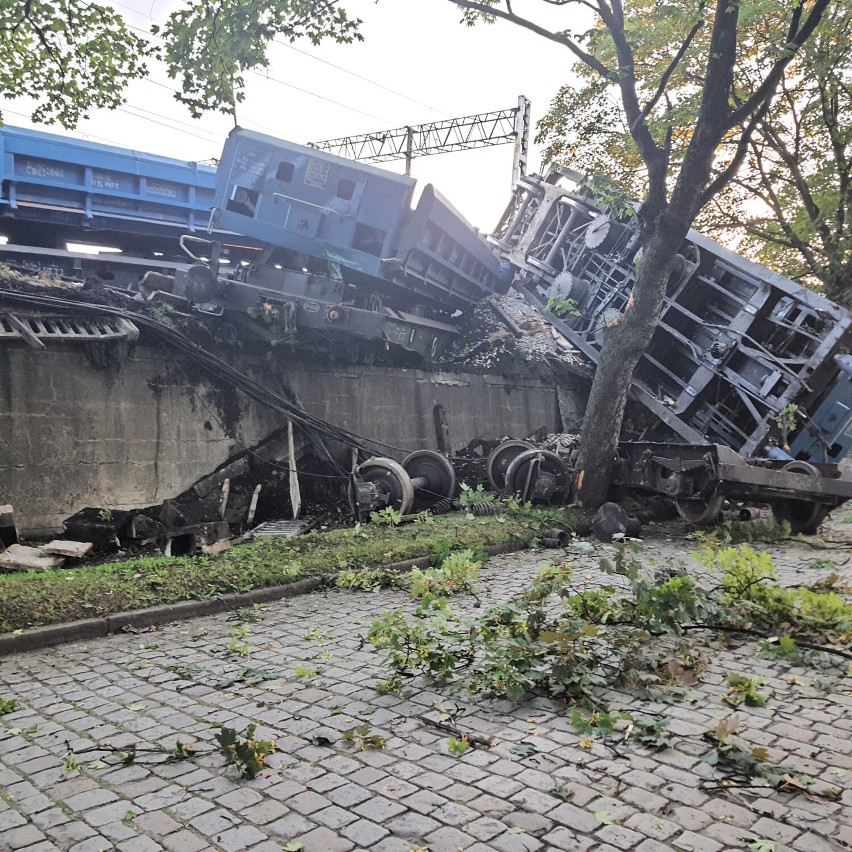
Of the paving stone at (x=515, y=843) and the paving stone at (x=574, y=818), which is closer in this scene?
the paving stone at (x=515, y=843)

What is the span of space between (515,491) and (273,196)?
718 cm

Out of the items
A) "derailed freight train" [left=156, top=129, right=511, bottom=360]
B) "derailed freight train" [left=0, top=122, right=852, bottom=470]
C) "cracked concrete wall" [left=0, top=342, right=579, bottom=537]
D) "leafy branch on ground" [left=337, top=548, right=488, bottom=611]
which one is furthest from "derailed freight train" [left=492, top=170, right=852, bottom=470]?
"leafy branch on ground" [left=337, top=548, right=488, bottom=611]

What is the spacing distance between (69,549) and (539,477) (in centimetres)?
702

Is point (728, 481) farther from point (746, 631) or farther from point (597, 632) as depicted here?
point (597, 632)

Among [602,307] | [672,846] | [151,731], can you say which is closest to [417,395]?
[602,307]

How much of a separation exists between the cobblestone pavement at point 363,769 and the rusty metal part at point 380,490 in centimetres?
557

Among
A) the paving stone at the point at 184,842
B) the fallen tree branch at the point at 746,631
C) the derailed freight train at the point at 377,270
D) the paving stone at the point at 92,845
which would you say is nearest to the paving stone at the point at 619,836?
the paving stone at the point at 184,842

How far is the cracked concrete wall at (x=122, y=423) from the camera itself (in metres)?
8.93

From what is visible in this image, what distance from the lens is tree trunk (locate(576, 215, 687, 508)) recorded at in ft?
35.7

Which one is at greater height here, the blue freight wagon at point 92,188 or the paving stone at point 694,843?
the blue freight wagon at point 92,188

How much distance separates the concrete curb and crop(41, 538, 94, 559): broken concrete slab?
8.49ft

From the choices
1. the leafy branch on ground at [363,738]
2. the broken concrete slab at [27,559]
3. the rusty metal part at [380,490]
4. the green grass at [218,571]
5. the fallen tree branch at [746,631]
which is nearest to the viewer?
the leafy branch on ground at [363,738]

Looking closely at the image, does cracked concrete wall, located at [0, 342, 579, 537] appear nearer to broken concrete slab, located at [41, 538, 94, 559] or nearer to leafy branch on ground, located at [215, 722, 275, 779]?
broken concrete slab, located at [41, 538, 94, 559]

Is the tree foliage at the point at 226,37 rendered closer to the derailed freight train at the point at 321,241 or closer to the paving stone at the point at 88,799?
the derailed freight train at the point at 321,241
